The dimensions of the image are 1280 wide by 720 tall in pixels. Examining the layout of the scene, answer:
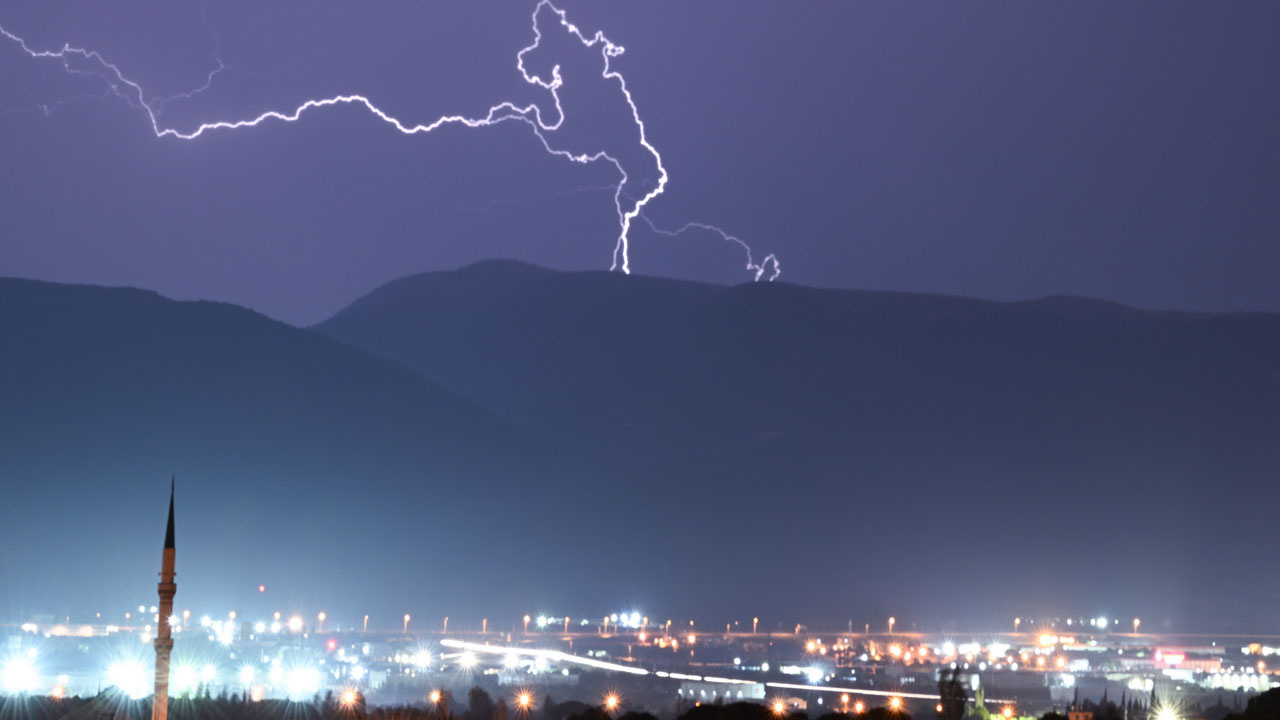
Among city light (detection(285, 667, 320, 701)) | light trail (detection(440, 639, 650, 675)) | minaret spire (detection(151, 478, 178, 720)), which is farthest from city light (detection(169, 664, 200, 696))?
minaret spire (detection(151, 478, 178, 720))

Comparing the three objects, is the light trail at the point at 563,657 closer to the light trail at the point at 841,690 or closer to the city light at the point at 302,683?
the light trail at the point at 841,690

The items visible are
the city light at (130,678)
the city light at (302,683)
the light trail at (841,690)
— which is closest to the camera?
the city light at (130,678)

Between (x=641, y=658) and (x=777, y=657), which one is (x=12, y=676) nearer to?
(x=641, y=658)

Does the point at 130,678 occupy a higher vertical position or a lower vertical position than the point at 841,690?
lower

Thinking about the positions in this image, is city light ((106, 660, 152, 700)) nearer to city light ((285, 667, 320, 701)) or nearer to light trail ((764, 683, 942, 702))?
city light ((285, 667, 320, 701))

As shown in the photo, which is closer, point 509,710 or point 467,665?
point 509,710

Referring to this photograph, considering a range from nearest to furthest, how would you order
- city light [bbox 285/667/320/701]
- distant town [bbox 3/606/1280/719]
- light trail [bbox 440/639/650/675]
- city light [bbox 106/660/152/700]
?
city light [bbox 106/660/152/700]
distant town [bbox 3/606/1280/719]
city light [bbox 285/667/320/701]
light trail [bbox 440/639/650/675]

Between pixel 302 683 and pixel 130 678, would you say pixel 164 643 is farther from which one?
pixel 302 683

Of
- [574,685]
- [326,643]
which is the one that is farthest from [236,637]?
[574,685]

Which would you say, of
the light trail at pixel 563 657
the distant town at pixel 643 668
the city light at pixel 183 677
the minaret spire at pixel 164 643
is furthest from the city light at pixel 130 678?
the minaret spire at pixel 164 643

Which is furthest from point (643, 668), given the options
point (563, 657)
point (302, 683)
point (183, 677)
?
point (183, 677)

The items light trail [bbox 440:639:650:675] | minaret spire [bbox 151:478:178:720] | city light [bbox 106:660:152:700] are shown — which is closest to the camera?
minaret spire [bbox 151:478:178:720]
